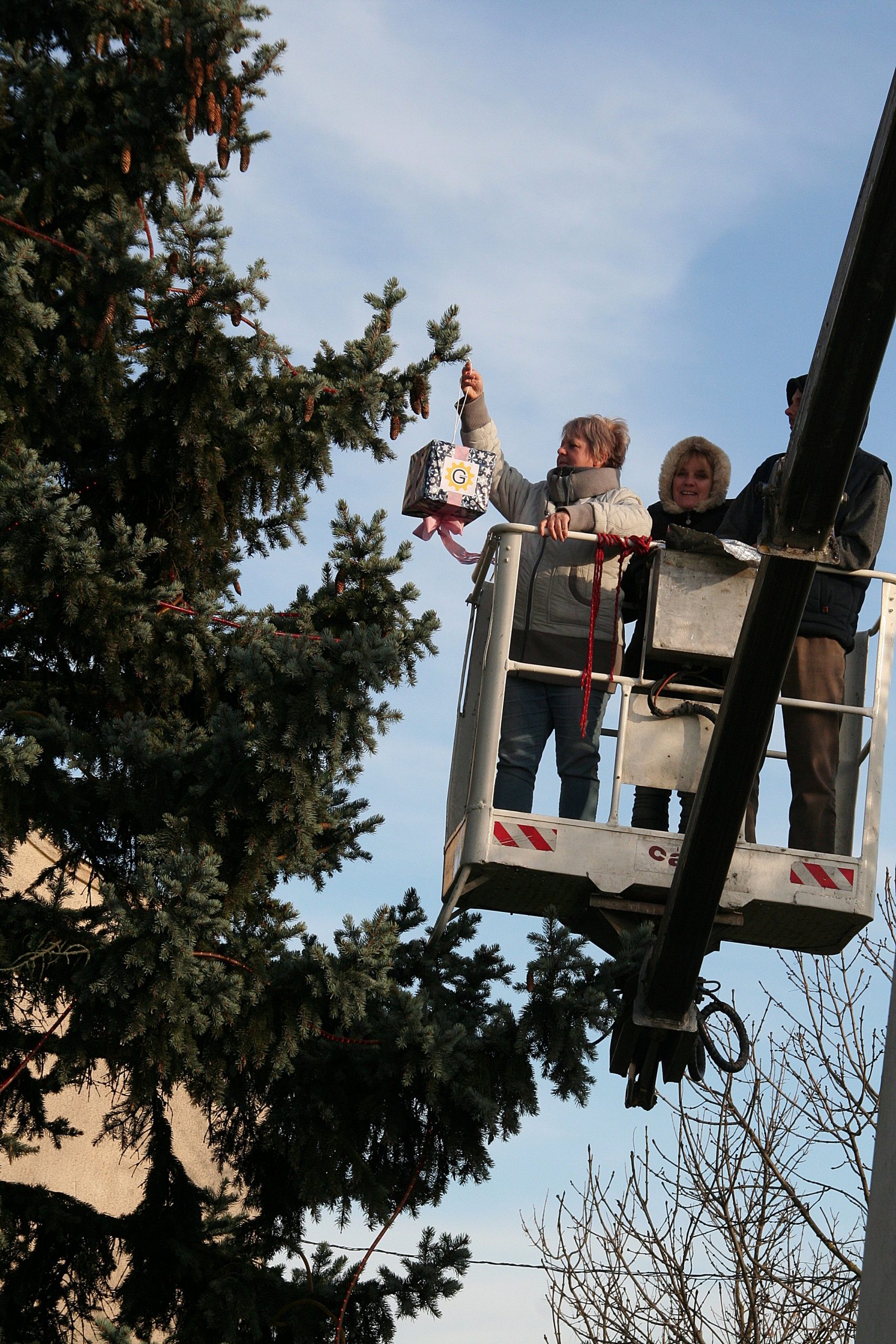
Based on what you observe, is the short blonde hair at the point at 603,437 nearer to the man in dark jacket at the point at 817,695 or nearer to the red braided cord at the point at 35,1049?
the man in dark jacket at the point at 817,695

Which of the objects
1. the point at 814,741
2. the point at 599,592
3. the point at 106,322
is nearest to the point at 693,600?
the point at 599,592

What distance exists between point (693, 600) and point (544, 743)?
797mm

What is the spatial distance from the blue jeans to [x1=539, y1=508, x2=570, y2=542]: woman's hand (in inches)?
22.4

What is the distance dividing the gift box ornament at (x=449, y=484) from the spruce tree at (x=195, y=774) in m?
0.37

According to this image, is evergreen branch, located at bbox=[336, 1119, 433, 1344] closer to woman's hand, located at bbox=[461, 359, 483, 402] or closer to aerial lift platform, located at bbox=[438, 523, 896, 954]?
aerial lift platform, located at bbox=[438, 523, 896, 954]

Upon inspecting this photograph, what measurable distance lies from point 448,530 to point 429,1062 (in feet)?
6.89

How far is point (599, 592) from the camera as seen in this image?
6512 millimetres

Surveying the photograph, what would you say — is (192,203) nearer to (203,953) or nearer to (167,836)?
(167,836)

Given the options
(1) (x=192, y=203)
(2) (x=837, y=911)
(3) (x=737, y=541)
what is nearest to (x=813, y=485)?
(3) (x=737, y=541)

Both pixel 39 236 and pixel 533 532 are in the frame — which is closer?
pixel 533 532

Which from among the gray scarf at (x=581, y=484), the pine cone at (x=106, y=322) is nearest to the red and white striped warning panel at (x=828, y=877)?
the gray scarf at (x=581, y=484)

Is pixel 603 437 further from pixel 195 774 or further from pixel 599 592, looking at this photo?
pixel 195 774

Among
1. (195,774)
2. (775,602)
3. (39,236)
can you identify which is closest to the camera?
(775,602)

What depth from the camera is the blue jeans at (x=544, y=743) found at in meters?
6.37
